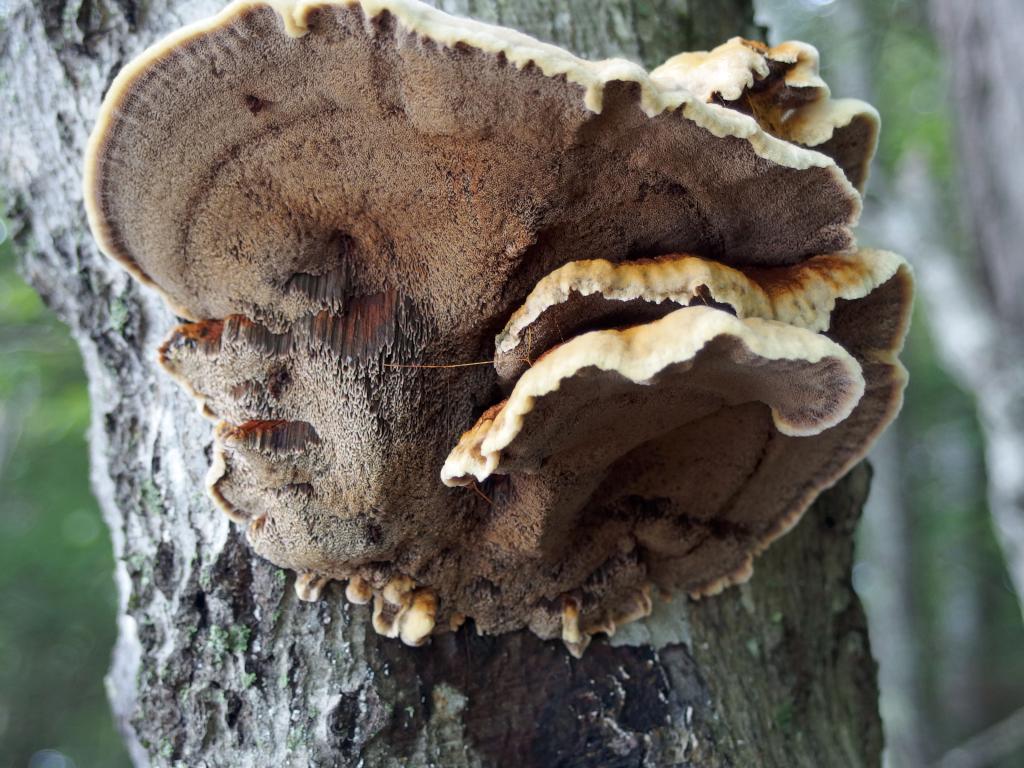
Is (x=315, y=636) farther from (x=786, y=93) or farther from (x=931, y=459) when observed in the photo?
(x=931, y=459)

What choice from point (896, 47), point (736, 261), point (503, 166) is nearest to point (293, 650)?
point (503, 166)

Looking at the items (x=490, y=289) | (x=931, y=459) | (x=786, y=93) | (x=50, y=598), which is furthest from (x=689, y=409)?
(x=931, y=459)

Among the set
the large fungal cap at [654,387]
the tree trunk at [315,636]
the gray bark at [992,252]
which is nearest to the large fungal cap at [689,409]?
the large fungal cap at [654,387]

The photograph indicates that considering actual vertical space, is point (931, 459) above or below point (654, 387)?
below

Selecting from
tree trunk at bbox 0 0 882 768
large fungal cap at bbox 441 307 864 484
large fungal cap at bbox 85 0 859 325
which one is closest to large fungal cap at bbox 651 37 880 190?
large fungal cap at bbox 85 0 859 325

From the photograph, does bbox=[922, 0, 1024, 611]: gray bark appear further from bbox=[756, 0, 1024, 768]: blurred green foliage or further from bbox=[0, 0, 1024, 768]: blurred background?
bbox=[756, 0, 1024, 768]: blurred green foliage
